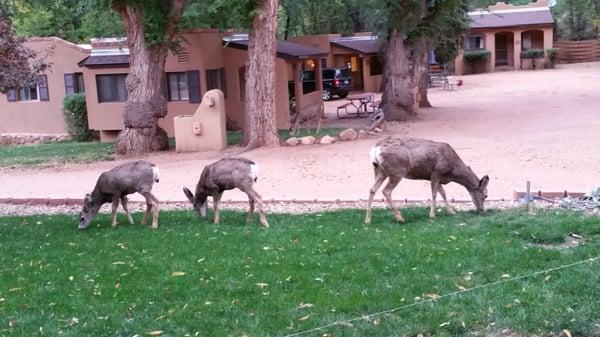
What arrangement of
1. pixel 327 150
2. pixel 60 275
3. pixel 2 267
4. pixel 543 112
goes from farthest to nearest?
pixel 543 112, pixel 327 150, pixel 2 267, pixel 60 275

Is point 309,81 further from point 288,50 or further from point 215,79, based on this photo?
point 215,79


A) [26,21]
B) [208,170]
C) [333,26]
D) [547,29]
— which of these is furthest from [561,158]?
[547,29]

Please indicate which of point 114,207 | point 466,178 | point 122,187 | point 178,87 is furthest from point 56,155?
point 466,178

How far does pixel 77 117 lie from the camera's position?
29.9 meters

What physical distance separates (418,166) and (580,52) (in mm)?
52400

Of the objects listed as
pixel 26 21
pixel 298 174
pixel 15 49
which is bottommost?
pixel 298 174

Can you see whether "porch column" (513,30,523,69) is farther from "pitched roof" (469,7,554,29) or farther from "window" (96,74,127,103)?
"window" (96,74,127,103)

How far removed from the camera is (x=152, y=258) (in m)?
8.65

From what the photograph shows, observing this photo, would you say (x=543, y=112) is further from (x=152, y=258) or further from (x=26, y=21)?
(x=26, y=21)

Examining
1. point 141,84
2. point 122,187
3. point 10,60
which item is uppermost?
point 10,60

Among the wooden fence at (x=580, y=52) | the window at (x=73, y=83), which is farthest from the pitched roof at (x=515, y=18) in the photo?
the window at (x=73, y=83)

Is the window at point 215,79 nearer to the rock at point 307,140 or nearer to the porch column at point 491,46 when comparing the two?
the rock at point 307,140

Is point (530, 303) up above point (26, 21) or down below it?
below

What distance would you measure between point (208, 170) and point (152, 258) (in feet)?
8.36
